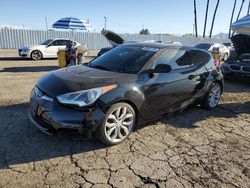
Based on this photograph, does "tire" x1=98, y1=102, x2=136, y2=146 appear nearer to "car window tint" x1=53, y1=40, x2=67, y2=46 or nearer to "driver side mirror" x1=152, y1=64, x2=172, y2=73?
"driver side mirror" x1=152, y1=64, x2=172, y2=73

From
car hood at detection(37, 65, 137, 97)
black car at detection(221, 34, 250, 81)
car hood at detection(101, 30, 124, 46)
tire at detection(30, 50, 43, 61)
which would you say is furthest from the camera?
tire at detection(30, 50, 43, 61)

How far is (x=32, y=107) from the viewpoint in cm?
381

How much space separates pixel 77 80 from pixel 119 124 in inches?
36.3

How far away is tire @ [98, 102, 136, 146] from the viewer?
140 inches

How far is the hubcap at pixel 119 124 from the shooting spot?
11.9ft

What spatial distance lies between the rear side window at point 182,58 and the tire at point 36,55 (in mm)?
11439

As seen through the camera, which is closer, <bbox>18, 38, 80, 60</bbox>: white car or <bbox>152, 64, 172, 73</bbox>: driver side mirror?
<bbox>152, 64, 172, 73</bbox>: driver side mirror

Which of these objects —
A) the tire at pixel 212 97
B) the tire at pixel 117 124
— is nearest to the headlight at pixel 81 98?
the tire at pixel 117 124

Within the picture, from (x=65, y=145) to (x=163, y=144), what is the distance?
1526 millimetres

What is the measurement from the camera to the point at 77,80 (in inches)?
147

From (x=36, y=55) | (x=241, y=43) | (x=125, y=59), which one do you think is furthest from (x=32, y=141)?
(x=36, y=55)

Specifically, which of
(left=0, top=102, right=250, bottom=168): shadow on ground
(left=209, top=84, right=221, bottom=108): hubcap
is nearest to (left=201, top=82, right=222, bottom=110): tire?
(left=209, top=84, right=221, bottom=108): hubcap

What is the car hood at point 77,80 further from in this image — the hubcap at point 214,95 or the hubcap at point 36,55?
the hubcap at point 36,55

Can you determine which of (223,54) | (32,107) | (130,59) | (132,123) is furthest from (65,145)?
(223,54)
